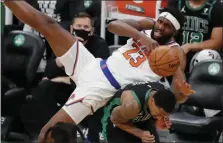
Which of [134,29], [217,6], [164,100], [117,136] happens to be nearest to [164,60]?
[164,100]

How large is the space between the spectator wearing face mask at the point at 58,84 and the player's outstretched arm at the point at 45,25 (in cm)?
134

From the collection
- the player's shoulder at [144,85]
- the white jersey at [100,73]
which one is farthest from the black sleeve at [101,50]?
the player's shoulder at [144,85]

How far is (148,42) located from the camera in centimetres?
464

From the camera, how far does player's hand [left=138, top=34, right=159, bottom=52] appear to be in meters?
4.61

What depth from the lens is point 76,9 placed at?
7137 millimetres

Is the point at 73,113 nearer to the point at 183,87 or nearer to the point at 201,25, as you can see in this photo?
the point at 183,87

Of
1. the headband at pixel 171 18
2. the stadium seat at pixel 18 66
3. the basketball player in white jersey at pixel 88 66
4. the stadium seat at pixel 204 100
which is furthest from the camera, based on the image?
the stadium seat at pixel 18 66

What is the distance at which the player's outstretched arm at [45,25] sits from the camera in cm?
480

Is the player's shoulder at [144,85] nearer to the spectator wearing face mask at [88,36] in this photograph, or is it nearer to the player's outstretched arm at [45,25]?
the player's outstretched arm at [45,25]

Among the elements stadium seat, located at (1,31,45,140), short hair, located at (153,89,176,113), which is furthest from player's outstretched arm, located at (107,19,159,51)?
stadium seat, located at (1,31,45,140)

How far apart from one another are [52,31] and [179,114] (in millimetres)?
1774

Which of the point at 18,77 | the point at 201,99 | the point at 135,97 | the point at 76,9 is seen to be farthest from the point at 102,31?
the point at 135,97

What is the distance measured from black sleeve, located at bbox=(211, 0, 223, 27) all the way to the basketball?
2.00 meters

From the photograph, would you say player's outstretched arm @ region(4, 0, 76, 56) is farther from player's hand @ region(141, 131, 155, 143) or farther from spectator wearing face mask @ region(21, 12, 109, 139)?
spectator wearing face mask @ region(21, 12, 109, 139)
